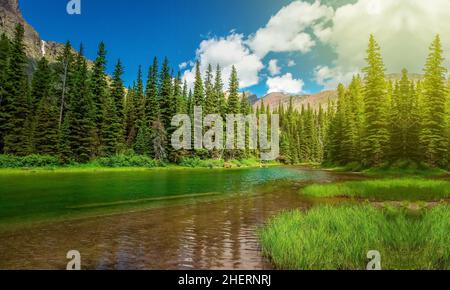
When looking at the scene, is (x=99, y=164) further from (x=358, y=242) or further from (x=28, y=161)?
(x=358, y=242)

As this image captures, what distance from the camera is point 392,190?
70.5ft

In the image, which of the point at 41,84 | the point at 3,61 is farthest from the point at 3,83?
the point at 41,84

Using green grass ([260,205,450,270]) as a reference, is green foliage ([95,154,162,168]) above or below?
above

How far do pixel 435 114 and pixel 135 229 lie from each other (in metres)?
39.5

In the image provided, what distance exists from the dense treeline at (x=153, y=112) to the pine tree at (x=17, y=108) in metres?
0.13

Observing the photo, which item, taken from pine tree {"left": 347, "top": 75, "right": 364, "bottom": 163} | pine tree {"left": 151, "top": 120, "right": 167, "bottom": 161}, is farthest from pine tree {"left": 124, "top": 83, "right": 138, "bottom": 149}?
pine tree {"left": 347, "top": 75, "right": 364, "bottom": 163}

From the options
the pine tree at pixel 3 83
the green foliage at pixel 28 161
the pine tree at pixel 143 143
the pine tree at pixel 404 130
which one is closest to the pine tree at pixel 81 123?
the green foliage at pixel 28 161

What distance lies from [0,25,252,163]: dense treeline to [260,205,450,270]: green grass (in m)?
45.0

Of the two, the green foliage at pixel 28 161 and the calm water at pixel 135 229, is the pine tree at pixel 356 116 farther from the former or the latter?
the green foliage at pixel 28 161

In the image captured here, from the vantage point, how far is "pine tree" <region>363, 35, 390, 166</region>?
1633 inches

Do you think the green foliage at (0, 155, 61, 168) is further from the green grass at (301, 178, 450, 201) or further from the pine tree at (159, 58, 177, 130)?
the green grass at (301, 178, 450, 201)

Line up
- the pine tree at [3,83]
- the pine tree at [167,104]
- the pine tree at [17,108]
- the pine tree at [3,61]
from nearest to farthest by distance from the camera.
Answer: the pine tree at [17,108]
the pine tree at [3,83]
the pine tree at [3,61]
the pine tree at [167,104]

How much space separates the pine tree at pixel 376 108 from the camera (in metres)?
41.5
